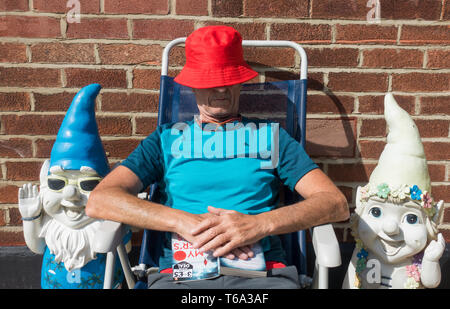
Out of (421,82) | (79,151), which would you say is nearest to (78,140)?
(79,151)

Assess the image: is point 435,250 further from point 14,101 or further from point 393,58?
point 14,101

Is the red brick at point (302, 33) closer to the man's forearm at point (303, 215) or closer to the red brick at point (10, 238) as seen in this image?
the man's forearm at point (303, 215)

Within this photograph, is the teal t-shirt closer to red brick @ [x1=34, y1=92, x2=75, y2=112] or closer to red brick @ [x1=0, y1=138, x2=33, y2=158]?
red brick @ [x1=34, y1=92, x2=75, y2=112]

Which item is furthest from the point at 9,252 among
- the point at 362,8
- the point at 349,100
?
the point at 362,8

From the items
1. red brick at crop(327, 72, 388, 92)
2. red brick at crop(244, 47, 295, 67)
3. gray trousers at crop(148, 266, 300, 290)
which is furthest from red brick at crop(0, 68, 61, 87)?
red brick at crop(327, 72, 388, 92)

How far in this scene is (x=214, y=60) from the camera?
1.82 m

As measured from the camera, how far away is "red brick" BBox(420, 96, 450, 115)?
2.33 meters

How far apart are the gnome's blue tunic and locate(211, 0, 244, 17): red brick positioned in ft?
2.66

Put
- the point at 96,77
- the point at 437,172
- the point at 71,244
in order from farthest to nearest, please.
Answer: the point at 437,172 < the point at 96,77 < the point at 71,244

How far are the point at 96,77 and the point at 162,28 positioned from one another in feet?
1.57

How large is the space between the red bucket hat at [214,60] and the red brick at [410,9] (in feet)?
3.18

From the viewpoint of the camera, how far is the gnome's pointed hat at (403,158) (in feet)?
5.80

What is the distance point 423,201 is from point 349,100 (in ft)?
2.65

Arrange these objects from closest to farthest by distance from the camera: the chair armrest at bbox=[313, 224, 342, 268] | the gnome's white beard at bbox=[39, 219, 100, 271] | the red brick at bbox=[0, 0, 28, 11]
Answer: the chair armrest at bbox=[313, 224, 342, 268], the gnome's white beard at bbox=[39, 219, 100, 271], the red brick at bbox=[0, 0, 28, 11]
